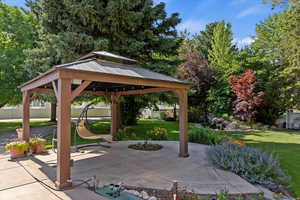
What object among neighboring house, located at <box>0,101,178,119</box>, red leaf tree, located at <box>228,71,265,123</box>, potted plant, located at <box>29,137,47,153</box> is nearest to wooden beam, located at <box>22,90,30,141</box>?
potted plant, located at <box>29,137,47,153</box>

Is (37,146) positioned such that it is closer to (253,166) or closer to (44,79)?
(44,79)

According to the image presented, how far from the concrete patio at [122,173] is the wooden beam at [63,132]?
0.99ft

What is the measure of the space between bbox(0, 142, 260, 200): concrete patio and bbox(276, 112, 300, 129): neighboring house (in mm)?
10536

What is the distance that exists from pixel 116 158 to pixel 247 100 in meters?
10.0

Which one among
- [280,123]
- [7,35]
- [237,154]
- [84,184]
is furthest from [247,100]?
[7,35]

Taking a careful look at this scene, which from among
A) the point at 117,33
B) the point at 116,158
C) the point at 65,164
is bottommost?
the point at 116,158

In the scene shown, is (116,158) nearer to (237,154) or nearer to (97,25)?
(237,154)

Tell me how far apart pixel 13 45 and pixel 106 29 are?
6869 millimetres

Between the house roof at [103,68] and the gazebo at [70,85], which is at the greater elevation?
the house roof at [103,68]

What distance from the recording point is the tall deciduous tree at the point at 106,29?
289 inches

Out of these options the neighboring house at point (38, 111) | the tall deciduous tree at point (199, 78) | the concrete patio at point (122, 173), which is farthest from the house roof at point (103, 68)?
the neighboring house at point (38, 111)

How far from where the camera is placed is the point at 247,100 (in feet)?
40.0

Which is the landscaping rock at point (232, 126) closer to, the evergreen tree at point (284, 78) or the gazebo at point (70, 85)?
the evergreen tree at point (284, 78)

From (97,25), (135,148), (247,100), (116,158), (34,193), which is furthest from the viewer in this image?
(247,100)
